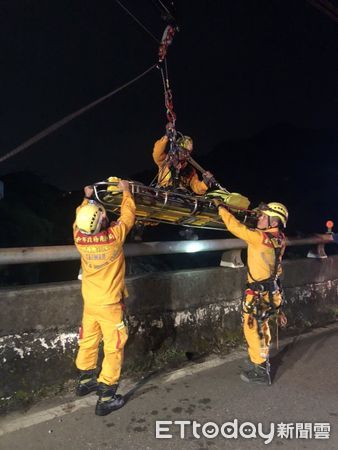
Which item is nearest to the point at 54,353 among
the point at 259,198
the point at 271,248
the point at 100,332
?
the point at 100,332

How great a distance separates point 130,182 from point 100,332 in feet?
5.07

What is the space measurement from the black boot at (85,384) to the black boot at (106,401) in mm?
355

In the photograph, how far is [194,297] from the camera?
5.56m

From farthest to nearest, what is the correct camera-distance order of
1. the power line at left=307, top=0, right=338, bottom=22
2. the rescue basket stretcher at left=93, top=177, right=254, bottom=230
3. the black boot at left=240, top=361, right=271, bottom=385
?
the power line at left=307, top=0, right=338, bottom=22, the black boot at left=240, top=361, right=271, bottom=385, the rescue basket stretcher at left=93, top=177, right=254, bottom=230

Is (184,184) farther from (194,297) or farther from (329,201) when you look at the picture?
(329,201)

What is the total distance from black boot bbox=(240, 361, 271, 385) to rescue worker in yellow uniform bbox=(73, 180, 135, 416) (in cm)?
147

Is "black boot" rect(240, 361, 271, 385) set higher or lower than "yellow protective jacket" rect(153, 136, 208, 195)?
lower

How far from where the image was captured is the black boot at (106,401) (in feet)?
12.4

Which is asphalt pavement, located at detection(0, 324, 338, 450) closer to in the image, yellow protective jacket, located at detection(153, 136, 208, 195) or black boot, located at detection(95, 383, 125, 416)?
black boot, located at detection(95, 383, 125, 416)

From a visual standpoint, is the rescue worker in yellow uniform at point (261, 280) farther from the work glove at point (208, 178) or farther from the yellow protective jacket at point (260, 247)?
the work glove at point (208, 178)

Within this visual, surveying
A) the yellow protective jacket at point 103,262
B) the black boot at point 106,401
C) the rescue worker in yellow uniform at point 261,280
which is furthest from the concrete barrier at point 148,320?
the rescue worker in yellow uniform at point 261,280

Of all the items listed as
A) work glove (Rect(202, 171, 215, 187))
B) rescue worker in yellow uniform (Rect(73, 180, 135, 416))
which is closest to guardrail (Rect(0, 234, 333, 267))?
rescue worker in yellow uniform (Rect(73, 180, 135, 416))

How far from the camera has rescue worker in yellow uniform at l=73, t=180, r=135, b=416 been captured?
388 centimetres

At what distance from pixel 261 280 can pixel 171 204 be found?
142 cm
